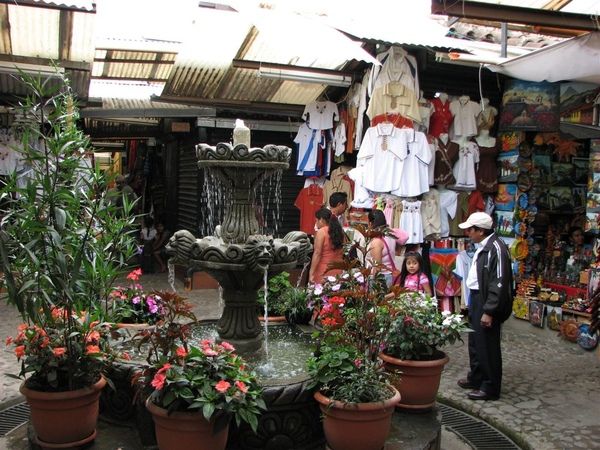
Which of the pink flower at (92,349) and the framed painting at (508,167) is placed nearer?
the pink flower at (92,349)

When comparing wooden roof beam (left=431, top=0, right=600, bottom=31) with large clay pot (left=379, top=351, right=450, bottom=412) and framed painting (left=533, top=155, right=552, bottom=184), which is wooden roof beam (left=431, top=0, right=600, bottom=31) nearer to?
large clay pot (left=379, top=351, right=450, bottom=412)

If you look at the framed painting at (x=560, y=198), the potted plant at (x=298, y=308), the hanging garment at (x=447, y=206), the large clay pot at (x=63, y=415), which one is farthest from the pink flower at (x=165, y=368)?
the framed painting at (x=560, y=198)

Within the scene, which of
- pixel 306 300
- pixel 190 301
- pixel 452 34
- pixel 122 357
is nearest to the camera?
pixel 122 357

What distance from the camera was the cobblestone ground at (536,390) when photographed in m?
5.38

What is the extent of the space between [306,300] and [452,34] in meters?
5.52

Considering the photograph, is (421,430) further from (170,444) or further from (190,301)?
(190,301)

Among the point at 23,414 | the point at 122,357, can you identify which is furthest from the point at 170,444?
the point at 23,414

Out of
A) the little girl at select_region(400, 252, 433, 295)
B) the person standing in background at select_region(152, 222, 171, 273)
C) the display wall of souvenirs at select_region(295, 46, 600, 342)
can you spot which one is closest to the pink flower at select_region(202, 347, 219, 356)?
the little girl at select_region(400, 252, 433, 295)

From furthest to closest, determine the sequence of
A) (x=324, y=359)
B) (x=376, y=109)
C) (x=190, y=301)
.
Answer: (x=190, y=301) → (x=376, y=109) → (x=324, y=359)

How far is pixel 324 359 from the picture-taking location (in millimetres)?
4223

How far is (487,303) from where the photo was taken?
6.00 meters

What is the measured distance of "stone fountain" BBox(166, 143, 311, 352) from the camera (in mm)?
4953

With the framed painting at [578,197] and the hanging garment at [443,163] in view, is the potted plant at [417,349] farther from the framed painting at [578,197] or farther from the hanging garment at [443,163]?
the framed painting at [578,197]

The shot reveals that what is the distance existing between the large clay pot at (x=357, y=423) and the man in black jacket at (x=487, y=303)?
7.76 ft
